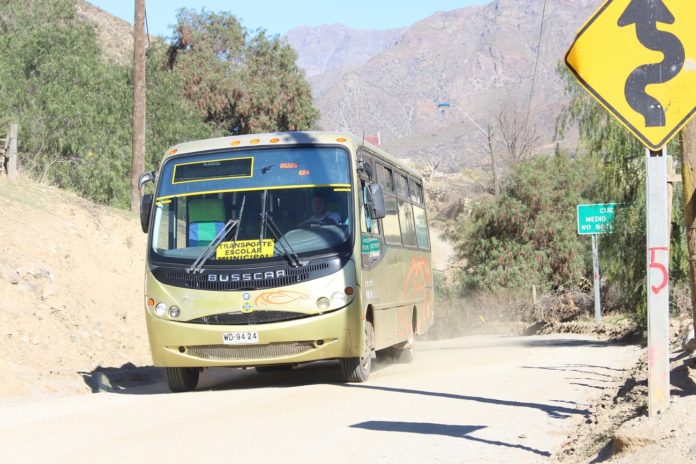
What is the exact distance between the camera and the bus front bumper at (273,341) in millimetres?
13375

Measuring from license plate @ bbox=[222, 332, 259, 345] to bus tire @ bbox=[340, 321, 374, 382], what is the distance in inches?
52.2

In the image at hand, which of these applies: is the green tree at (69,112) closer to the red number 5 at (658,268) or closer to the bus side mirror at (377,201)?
the bus side mirror at (377,201)

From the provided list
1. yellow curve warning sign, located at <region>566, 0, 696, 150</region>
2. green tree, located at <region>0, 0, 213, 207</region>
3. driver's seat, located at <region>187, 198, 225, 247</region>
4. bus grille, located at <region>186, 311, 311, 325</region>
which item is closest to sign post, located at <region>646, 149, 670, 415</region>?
yellow curve warning sign, located at <region>566, 0, 696, 150</region>

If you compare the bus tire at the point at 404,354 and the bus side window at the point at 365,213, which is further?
the bus tire at the point at 404,354

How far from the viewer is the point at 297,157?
47.1ft

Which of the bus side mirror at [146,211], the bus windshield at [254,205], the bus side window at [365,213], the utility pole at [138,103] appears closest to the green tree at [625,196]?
the bus side window at [365,213]

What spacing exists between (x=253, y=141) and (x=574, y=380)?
16.7 feet

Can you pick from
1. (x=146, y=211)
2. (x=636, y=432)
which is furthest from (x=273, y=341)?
(x=636, y=432)

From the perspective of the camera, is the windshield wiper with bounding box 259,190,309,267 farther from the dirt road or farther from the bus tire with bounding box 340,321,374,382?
the dirt road

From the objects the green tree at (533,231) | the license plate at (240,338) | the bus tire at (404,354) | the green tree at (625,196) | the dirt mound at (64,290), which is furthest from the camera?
the green tree at (533,231)

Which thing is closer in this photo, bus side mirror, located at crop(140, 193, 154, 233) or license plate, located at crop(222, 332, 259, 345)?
license plate, located at crop(222, 332, 259, 345)

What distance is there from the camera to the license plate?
43.8 feet

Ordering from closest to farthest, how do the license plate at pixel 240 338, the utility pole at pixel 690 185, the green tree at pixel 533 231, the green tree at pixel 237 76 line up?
1. the utility pole at pixel 690 185
2. the license plate at pixel 240 338
3. the green tree at pixel 533 231
4. the green tree at pixel 237 76

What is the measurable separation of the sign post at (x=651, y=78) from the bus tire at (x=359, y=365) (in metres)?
6.98
